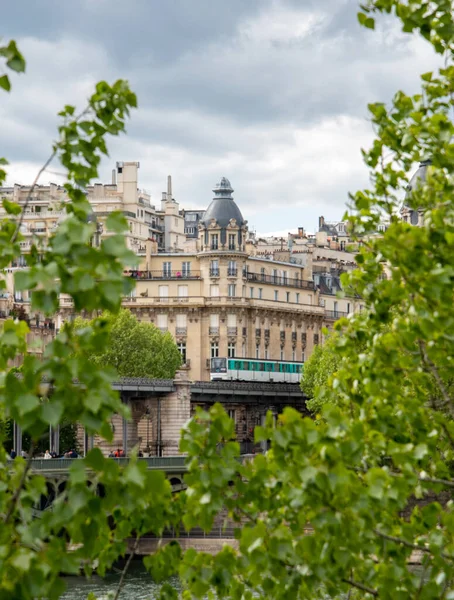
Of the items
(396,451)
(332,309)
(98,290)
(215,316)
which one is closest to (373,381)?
(396,451)

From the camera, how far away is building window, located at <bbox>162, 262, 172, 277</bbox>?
145 meters

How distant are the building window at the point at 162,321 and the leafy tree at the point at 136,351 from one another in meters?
12.5

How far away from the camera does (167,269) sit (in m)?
146

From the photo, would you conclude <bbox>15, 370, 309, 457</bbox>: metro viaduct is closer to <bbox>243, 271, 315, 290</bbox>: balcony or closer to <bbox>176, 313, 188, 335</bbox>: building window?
<bbox>176, 313, 188, 335</bbox>: building window

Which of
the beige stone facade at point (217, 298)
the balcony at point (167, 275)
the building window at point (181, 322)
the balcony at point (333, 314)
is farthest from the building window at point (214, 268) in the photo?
the balcony at point (333, 314)

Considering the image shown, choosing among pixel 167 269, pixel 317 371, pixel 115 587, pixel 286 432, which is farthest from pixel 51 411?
pixel 167 269

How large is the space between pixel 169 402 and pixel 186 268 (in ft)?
118

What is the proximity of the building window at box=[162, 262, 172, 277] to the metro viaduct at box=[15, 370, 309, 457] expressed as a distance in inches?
645

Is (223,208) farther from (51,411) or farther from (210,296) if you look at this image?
(51,411)

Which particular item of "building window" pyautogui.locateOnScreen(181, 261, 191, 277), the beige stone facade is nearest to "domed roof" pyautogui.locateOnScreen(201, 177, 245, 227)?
the beige stone facade

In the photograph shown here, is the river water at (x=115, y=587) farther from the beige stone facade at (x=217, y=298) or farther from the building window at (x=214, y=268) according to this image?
the building window at (x=214, y=268)

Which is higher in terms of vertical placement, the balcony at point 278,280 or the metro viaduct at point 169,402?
the balcony at point 278,280

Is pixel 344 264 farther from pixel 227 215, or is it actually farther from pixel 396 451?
pixel 396 451

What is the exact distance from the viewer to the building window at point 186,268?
145 meters
